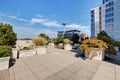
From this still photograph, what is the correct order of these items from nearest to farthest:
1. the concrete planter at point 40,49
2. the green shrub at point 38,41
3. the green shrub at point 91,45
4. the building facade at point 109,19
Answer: the green shrub at point 91,45
the concrete planter at point 40,49
the green shrub at point 38,41
the building facade at point 109,19

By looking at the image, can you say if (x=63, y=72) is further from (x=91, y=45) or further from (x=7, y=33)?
(x=7, y=33)

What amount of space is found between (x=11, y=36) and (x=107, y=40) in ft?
33.8

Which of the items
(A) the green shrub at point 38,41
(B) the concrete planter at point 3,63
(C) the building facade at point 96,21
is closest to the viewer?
(B) the concrete planter at point 3,63

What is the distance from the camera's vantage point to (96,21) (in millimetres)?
47125

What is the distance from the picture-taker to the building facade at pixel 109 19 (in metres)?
37.2

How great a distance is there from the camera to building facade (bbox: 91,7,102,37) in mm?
45594

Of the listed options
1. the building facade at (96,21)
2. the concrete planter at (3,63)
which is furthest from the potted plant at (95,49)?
the building facade at (96,21)

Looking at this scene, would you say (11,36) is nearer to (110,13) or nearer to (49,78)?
(49,78)

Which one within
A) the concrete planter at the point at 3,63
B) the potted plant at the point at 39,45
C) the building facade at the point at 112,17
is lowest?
the concrete planter at the point at 3,63

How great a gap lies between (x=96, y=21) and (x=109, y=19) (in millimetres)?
7131

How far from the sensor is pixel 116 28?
37.2 meters

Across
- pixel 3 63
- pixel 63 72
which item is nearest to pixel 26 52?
pixel 3 63

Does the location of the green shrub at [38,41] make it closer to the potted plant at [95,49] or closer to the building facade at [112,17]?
the potted plant at [95,49]

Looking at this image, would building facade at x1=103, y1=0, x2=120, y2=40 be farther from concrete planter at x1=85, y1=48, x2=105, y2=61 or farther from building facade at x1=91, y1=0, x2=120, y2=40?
concrete planter at x1=85, y1=48, x2=105, y2=61
